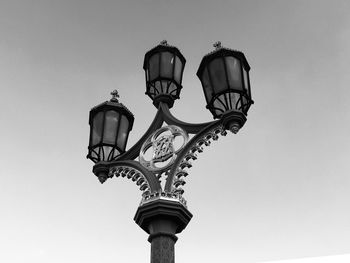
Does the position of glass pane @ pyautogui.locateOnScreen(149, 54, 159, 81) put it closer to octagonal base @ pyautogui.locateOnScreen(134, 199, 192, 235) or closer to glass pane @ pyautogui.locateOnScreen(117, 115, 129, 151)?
glass pane @ pyautogui.locateOnScreen(117, 115, 129, 151)

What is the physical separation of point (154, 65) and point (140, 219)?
231 cm

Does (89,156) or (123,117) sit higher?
(123,117)

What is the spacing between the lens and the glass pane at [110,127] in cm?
626

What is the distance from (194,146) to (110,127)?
4.23 feet

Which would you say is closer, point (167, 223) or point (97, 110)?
point (167, 223)

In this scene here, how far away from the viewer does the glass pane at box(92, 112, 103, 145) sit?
629 cm

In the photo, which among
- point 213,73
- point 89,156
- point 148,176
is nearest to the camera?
point 148,176

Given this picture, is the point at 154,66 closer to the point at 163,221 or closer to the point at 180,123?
the point at 180,123

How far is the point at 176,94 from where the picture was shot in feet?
21.9

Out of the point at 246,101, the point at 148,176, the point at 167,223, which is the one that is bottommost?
the point at 167,223

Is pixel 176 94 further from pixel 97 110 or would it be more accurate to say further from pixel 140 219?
pixel 140 219

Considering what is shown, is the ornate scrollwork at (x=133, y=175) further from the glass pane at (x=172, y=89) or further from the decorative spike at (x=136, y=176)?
the glass pane at (x=172, y=89)

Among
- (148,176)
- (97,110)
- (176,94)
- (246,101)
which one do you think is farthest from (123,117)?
(246,101)

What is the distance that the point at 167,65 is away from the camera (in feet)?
21.7
